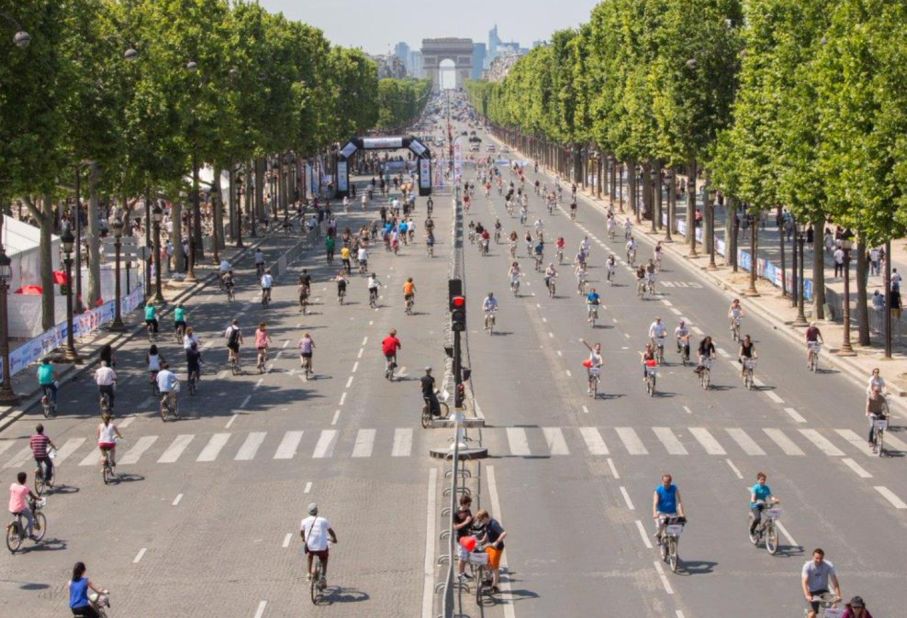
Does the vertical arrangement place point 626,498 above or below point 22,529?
below

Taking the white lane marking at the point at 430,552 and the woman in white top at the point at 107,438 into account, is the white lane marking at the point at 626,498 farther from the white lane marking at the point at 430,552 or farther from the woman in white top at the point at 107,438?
the woman in white top at the point at 107,438

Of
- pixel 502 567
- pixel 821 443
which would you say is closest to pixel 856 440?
pixel 821 443

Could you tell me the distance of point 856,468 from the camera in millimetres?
37281

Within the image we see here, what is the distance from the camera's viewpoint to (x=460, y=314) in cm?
4194

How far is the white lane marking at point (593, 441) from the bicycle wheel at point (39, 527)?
1328 cm

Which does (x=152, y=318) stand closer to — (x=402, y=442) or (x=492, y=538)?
(x=402, y=442)

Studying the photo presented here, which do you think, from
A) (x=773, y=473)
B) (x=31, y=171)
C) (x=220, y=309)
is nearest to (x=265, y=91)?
(x=220, y=309)

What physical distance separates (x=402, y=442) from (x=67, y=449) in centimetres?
847

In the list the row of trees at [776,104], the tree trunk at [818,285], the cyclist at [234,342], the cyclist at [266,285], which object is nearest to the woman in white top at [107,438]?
the cyclist at [234,342]

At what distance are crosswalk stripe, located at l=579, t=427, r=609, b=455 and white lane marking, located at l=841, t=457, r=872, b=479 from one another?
220 inches

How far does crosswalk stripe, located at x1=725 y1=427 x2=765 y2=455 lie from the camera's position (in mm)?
39094

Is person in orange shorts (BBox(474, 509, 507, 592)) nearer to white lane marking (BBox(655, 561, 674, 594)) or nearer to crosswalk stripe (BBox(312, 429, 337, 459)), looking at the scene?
white lane marking (BBox(655, 561, 674, 594))

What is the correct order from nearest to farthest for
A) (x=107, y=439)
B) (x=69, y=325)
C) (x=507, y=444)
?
Answer: (x=107, y=439) < (x=507, y=444) < (x=69, y=325)

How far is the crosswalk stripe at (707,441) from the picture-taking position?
128 feet
